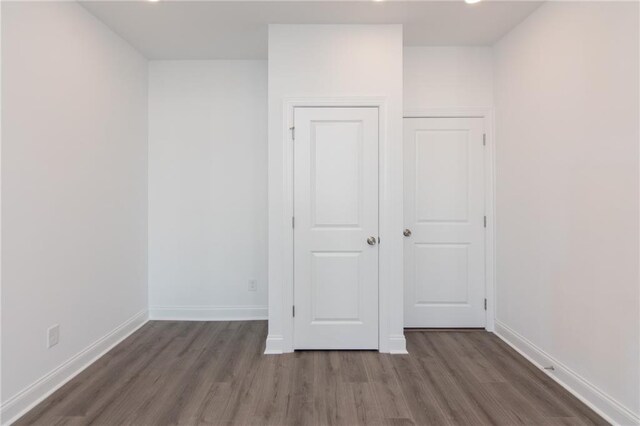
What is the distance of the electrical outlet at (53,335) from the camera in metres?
2.33

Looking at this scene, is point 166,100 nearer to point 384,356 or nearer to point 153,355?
point 153,355

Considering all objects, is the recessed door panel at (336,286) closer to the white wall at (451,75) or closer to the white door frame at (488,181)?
the white door frame at (488,181)

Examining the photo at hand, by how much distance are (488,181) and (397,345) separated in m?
1.79

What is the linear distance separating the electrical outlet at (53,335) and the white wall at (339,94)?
4.87ft

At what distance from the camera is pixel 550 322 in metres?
2.56

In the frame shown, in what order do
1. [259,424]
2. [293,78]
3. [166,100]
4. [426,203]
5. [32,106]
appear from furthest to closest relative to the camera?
[166,100]
[426,203]
[293,78]
[32,106]
[259,424]

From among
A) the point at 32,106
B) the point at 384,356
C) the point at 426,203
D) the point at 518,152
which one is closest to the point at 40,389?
the point at 32,106

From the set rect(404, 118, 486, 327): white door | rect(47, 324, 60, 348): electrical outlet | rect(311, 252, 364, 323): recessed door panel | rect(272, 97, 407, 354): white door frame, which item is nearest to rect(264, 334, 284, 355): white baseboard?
rect(272, 97, 407, 354): white door frame

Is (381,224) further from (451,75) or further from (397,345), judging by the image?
(451,75)

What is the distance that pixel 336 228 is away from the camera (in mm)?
2951

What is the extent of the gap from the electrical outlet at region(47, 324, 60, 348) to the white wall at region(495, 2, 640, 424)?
3480mm

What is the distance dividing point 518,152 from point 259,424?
112 inches

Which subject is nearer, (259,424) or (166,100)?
(259,424)

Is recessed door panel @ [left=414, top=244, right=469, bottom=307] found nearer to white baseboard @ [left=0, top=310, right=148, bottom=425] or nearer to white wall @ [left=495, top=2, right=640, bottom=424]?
white wall @ [left=495, top=2, right=640, bottom=424]
